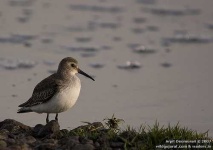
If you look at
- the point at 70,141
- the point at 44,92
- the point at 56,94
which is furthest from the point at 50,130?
the point at 44,92

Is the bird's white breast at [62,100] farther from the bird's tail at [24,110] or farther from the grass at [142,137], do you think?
the grass at [142,137]

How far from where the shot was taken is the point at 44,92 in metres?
10.1

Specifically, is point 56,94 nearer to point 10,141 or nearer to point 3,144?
point 10,141

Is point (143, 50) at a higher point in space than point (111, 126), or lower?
higher

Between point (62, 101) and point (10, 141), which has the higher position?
point (62, 101)

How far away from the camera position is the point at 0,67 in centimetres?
1359

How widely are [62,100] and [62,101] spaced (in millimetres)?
21

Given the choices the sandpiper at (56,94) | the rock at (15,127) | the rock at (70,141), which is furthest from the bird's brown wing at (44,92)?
the rock at (70,141)

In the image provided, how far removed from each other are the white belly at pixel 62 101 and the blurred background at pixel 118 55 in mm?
611

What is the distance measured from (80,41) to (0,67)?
8.72 feet

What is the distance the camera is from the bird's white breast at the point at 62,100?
985 centimetres

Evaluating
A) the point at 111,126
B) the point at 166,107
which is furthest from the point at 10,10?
the point at 111,126

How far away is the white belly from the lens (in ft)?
32.3

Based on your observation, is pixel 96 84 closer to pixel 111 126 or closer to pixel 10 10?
pixel 111 126
